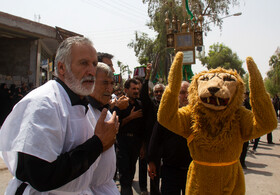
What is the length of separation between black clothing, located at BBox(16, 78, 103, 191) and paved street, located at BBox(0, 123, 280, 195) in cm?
336

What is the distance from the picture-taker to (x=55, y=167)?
3.83 ft

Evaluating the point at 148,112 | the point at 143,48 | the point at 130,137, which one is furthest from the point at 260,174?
the point at 143,48

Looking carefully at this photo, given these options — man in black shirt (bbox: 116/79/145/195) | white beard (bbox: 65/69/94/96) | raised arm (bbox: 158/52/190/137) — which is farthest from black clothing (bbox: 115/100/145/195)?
white beard (bbox: 65/69/94/96)

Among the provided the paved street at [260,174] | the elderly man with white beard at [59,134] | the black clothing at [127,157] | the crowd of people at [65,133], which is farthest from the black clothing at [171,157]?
the paved street at [260,174]

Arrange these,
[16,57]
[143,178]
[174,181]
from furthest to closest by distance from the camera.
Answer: [16,57]
[143,178]
[174,181]

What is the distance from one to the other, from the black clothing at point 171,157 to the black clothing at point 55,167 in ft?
5.45

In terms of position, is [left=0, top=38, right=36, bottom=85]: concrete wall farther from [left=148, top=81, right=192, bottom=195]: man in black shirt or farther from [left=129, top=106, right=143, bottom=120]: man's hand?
[left=148, top=81, right=192, bottom=195]: man in black shirt

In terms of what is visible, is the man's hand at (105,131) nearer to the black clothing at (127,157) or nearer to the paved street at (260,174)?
the black clothing at (127,157)

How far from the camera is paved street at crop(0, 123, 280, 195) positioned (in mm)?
4477

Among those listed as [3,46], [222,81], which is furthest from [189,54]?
[3,46]

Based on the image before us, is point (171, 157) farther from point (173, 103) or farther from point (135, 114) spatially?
point (135, 114)

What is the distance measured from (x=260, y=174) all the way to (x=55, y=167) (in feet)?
18.2

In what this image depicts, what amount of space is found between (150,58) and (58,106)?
27102 mm

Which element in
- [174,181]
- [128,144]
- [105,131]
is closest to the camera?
[105,131]
